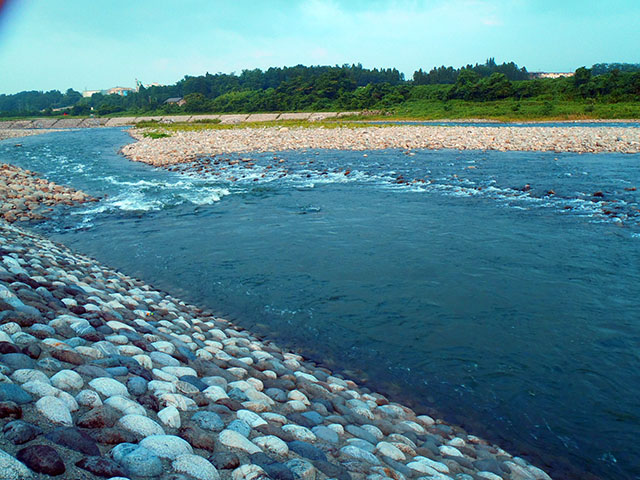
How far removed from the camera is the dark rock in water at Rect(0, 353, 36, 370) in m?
3.11

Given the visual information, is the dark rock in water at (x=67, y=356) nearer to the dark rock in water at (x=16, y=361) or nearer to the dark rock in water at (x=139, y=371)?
the dark rock in water at (x=16, y=361)

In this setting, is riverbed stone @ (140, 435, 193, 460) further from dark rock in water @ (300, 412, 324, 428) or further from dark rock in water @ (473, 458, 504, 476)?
dark rock in water @ (473, 458, 504, 476)

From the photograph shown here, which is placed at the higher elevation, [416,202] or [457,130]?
[457,130]

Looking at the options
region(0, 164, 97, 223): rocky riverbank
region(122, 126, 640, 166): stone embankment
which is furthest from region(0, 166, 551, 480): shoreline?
region(122, 126, 640, 166): stone embankment

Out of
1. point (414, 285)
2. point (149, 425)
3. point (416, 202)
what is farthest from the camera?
point (416, 202)

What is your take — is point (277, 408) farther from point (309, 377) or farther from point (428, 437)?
point (428, 437)

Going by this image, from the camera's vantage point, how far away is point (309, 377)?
4.80 metres

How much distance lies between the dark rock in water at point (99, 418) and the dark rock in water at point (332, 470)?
4.19 ft

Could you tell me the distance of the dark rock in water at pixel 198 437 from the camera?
9.17 feet

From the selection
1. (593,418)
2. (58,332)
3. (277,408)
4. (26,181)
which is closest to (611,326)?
(593,418)

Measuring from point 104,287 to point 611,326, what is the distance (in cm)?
711

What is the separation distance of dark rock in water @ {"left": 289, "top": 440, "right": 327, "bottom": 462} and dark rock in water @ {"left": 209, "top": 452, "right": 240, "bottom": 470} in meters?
0.48

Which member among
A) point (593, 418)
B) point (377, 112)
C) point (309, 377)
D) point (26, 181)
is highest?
point (377, 112)

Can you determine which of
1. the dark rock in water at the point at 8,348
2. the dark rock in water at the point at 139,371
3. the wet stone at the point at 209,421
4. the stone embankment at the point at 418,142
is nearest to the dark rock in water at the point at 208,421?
the wet stone at the point at 209,421
